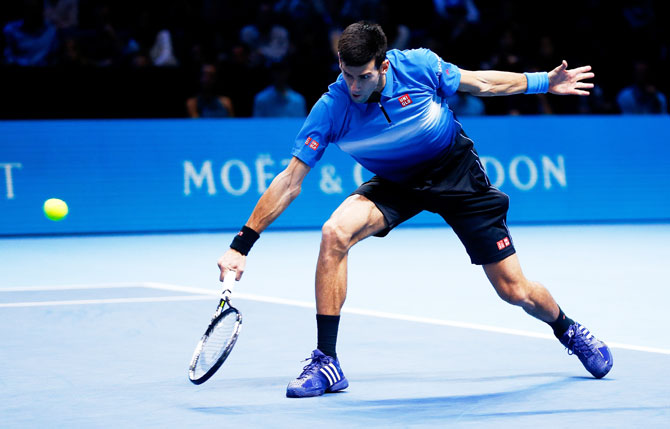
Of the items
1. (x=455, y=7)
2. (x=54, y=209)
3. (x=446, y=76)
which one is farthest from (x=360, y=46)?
(x=455, y=7)

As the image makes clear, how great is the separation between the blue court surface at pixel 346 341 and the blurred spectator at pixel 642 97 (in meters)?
3.72

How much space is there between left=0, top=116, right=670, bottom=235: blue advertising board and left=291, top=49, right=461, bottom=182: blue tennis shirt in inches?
289

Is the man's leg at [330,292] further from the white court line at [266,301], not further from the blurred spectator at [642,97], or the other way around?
the blurred spectator at [642,97]

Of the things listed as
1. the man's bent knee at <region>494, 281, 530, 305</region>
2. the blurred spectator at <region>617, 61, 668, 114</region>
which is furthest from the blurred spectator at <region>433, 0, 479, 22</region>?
the man's bent knee at <region>494, 281, 530, 305</region>

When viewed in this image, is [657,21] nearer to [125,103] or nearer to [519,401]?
[125,103]

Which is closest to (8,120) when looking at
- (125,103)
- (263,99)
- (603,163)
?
(125,103)

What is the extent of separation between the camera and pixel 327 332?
16.2 ft

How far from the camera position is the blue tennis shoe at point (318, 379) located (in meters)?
4.76

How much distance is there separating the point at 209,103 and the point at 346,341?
7.30m

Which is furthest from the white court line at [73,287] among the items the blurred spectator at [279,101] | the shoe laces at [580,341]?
the blurred spectator at [279,101]

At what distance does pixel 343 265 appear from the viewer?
489 centimetres

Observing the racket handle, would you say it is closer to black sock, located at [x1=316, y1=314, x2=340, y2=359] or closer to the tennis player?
the tennis player

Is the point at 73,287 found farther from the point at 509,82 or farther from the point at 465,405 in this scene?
the point at 465,405

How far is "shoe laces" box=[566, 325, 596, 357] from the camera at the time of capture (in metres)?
5.12
